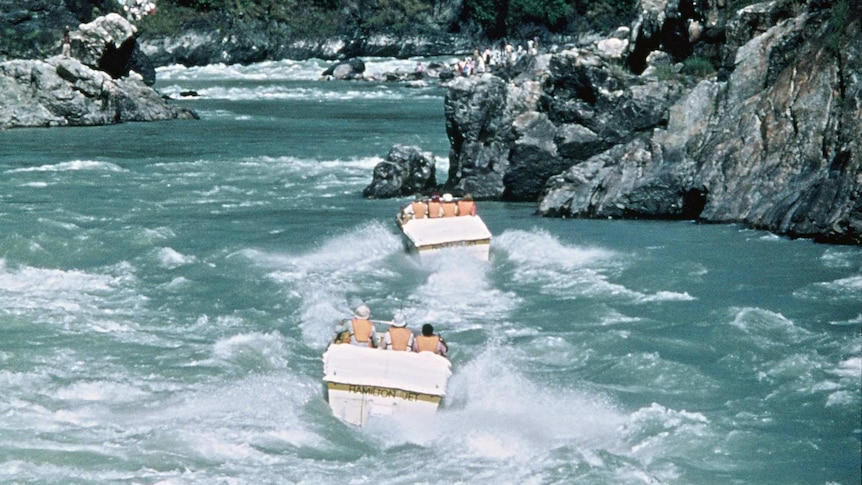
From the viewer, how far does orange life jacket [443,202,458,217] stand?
93.0ft

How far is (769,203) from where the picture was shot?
100ft

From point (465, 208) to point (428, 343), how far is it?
9881 mm

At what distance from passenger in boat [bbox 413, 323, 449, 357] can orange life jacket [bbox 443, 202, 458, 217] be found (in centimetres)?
967

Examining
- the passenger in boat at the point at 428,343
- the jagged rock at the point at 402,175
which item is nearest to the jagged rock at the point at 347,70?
the jagged rock at the point at 402,175

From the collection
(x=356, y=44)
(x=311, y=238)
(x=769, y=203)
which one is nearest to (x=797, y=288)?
(x=769, y=203)

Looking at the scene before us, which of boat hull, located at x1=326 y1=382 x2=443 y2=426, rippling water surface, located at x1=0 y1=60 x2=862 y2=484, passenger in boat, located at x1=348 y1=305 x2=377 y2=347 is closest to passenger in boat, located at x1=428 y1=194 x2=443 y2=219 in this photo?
rippling water surface, located at x1=0 y1=60 x2=862 y2=484

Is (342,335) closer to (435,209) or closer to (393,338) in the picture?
(393,338)

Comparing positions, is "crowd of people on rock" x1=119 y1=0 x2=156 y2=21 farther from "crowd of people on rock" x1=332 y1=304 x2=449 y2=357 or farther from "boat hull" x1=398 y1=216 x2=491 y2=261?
"crowd of people on rock" x1=332 y1=304 x2=449 y2=357

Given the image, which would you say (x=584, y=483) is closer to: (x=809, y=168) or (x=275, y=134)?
(x=809, y=168)

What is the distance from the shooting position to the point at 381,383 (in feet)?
57.3

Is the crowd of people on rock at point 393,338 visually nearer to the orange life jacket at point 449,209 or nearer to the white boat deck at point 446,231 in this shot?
the white boat deck at point 446,231

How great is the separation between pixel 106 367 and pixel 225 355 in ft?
6.76

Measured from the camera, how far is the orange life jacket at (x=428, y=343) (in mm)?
18812

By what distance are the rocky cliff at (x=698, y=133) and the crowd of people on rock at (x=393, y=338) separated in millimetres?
13121
